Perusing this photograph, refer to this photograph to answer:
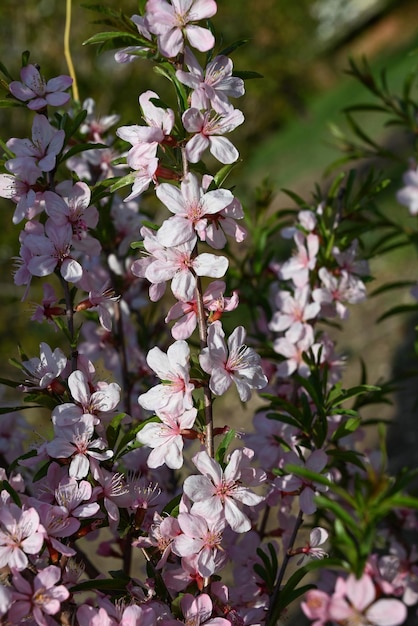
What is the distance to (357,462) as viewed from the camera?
1.07 meters

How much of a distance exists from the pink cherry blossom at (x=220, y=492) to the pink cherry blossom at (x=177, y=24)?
510 mm

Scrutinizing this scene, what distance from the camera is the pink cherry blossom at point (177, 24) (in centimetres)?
95

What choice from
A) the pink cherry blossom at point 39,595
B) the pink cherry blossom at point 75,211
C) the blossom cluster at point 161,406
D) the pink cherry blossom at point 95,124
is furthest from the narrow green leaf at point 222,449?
the pink cherry blossom at point 95,124

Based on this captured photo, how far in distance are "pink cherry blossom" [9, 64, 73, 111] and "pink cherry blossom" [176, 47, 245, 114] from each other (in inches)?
8.3

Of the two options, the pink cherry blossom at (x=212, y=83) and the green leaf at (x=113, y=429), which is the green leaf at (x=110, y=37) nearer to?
the pink cherry blossom at (x=212, y=83)

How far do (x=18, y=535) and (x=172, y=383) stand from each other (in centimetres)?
26

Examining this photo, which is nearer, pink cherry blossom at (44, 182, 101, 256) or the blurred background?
pink cherry blossom at (44, 182, 101, 256)

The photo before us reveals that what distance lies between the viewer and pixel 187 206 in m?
0.96

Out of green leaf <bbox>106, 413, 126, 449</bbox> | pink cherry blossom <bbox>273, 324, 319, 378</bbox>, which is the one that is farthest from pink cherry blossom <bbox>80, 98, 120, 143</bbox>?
green leaf <bbox>106, 413, 126, 449</bbox>

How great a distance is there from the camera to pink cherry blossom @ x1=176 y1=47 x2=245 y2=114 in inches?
37.9

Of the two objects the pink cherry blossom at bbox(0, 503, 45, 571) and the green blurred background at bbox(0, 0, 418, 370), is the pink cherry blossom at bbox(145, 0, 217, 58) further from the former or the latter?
the green blurred background at bbox(0, 0, 418, 370)

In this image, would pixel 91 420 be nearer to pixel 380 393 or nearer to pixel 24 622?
pixel 24 622

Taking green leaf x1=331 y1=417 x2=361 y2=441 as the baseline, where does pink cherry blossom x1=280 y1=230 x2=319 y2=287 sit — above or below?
above

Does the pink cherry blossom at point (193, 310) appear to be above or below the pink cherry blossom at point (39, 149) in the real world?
below
